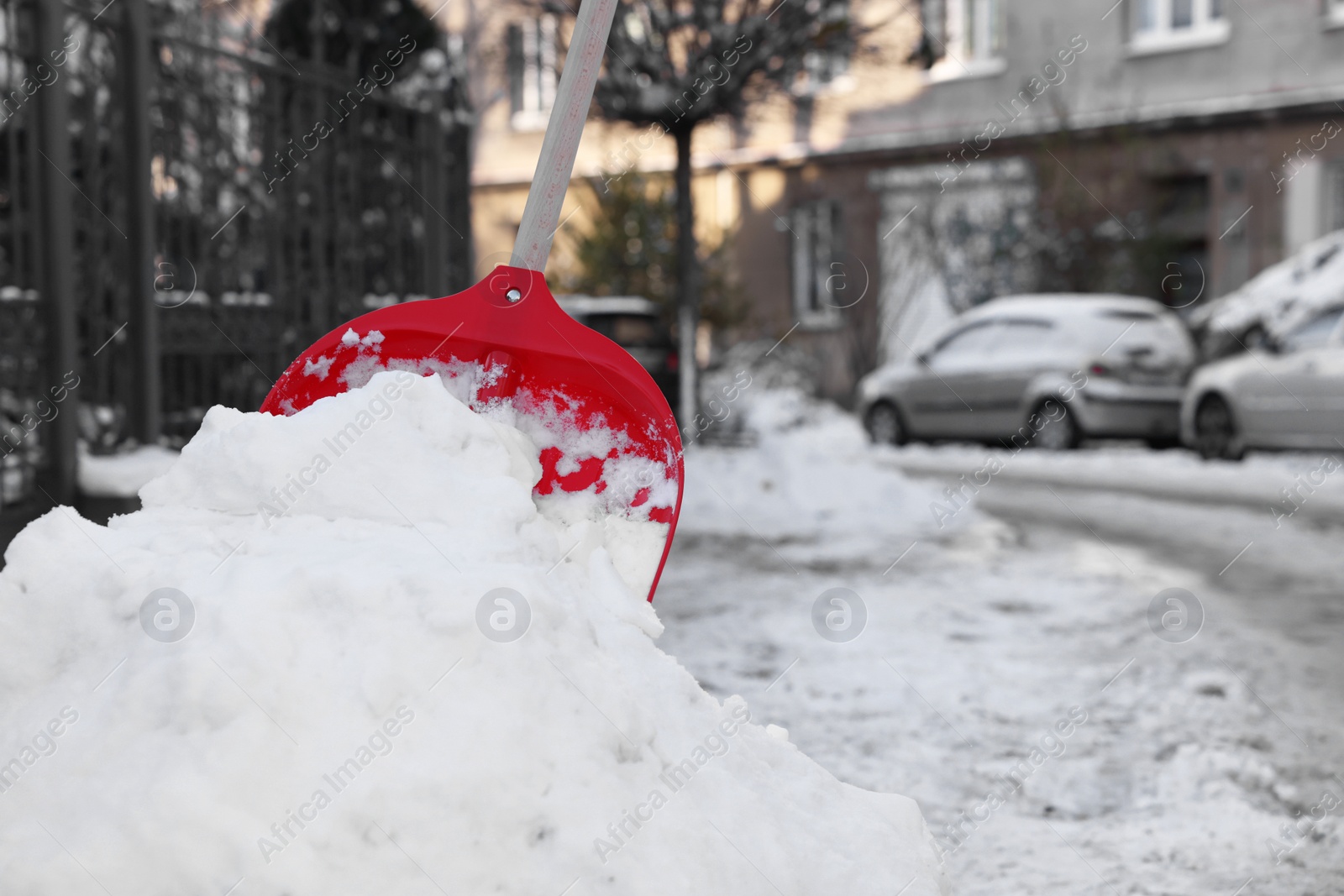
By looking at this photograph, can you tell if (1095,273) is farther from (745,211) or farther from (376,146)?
(376,146)

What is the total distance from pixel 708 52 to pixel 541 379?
265 inches

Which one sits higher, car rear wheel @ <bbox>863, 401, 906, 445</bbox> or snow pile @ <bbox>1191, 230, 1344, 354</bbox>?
snow pile @ <bbox>1191, 230, 1344, 354</bbox>

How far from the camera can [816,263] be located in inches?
869

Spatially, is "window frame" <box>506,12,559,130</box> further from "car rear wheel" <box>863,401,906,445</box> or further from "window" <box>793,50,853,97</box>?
"car rear wheel" <box>863,401,906,445</box>

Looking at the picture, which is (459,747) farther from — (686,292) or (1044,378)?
(1044,378)

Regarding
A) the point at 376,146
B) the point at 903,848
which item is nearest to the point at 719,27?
the point at 376,146

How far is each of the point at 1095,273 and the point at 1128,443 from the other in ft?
14.5

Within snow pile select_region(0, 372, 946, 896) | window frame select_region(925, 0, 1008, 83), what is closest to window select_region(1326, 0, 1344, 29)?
window frame select_region(925, 0, 1008, 83)

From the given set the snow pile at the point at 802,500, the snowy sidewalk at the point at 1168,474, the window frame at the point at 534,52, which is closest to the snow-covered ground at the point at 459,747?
the snow pile at the point at 802,500

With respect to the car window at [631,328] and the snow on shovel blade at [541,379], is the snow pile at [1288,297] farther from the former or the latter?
the snow on shovel blade at [541,379]

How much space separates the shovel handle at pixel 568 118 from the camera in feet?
9.25

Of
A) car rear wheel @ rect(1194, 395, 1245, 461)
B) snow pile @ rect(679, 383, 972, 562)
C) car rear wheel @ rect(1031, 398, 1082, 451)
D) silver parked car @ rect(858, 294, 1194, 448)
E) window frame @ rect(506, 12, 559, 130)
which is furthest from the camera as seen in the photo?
car rear wheel @ rect(1031, 398, 1082, 451)

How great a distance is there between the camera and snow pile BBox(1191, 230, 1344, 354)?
10953 mm

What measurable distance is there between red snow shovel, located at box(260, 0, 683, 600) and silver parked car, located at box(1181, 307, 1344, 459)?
898 cm
